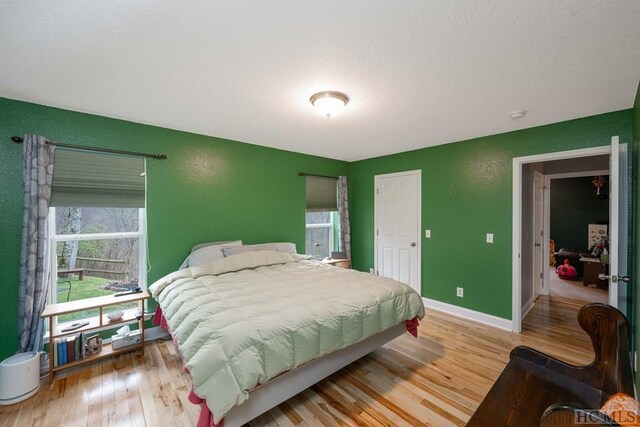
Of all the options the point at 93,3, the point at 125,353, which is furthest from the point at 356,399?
the point at 93,3

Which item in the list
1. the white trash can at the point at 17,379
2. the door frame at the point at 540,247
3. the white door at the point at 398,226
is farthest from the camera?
the white door at the point at 398,226

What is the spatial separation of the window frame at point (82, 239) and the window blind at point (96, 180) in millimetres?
175

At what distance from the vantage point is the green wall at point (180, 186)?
2.31m

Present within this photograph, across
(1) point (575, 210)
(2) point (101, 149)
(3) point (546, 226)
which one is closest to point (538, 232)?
(3) point (546, 226)

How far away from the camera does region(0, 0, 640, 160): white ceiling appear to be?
1.32 m

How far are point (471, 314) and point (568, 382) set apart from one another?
Result: 7.87 feet

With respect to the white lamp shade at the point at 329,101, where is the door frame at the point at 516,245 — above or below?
below

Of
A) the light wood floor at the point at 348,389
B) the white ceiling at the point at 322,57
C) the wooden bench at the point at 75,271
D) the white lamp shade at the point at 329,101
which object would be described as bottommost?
the light wood floor at the point at 348,389

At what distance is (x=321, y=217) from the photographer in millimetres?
4949

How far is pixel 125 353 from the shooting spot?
2662 mm

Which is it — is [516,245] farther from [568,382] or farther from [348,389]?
[348,389]

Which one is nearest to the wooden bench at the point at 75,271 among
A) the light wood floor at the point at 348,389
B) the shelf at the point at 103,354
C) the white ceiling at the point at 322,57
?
the shelf at the point at 103,354

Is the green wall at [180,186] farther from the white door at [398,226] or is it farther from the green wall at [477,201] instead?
the green wall at [477,201]

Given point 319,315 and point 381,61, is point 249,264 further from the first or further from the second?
point 381,61
